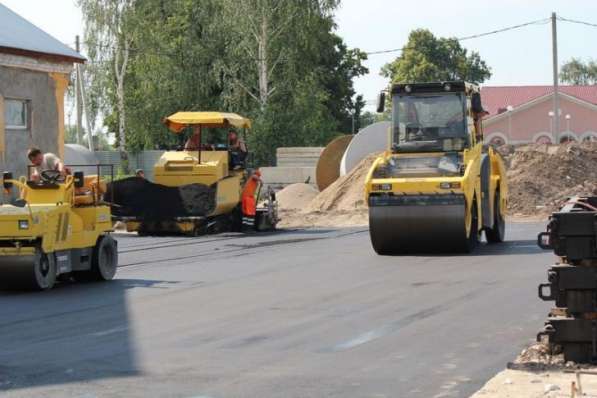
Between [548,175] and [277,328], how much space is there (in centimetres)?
2659

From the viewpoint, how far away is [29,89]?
91.4 feet

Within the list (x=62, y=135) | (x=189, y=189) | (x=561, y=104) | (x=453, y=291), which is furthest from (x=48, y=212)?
(x=561, y=104)

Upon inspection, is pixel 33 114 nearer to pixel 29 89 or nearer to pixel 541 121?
pixel 29 89

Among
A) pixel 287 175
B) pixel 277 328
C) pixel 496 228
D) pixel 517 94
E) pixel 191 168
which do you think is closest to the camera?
pixel 277 328

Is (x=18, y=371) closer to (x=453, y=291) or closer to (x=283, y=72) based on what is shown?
(x=453, y=291)

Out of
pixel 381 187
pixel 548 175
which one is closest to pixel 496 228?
pixel 381 187

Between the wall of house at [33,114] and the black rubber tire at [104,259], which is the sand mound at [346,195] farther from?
the black rubber tire at [104,259]

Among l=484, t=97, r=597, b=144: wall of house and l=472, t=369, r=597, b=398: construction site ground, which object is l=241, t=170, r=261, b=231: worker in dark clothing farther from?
l=484, t=97, r=597, b=144: wall of house

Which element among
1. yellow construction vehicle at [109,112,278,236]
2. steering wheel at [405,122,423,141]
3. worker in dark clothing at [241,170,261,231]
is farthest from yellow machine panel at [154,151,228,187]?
steering wheel at [405,122,423,141]

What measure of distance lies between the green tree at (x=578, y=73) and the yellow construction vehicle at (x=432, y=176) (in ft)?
410

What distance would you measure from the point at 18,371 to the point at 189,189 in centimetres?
1755

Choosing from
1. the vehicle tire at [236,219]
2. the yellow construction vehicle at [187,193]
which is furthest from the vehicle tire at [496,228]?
the vehicle tire at [236,219]

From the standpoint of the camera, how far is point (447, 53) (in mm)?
104750

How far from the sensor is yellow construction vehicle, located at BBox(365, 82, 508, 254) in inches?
790
